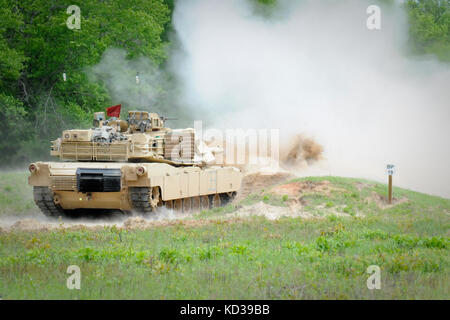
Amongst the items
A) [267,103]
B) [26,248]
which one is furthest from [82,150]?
[267,103]

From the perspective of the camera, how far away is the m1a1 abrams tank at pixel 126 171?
17.7 meters

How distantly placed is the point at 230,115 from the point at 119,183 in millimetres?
18857

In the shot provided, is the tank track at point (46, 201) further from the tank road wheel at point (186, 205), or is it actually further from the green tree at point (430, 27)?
the green tree at point (430, 27)

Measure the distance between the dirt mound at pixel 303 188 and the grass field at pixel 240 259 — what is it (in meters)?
2.88

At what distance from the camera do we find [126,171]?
17719 mm

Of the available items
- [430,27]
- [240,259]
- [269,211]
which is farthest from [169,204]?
[430,27]

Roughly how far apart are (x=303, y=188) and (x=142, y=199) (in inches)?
209

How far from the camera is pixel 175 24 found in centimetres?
4150

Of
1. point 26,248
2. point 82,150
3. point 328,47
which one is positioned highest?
point 328,47

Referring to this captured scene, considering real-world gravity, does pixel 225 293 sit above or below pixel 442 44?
below

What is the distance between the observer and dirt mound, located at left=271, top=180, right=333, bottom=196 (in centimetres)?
2068

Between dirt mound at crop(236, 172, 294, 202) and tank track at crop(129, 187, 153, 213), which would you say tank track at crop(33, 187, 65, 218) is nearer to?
tank track at crop(129, 187, 153, 213)

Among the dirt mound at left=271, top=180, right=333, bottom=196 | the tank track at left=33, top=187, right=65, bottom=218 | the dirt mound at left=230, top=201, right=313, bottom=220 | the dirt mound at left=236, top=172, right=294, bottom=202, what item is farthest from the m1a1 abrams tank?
the dirt mound at left=236, top=172, right=294, bottom=202
